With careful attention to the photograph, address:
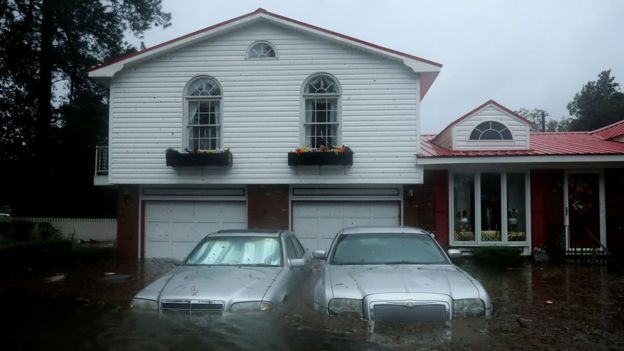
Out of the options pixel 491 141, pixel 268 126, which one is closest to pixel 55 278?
pixel 268 126

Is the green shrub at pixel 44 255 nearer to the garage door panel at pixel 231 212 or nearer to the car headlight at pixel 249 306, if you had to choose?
the garage door panel at pixel 231 212

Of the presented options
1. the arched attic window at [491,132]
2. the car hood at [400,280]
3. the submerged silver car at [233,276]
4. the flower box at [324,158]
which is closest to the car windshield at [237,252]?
the submerged silver car at [233,276]

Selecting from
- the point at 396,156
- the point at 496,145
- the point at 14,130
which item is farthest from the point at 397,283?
the point at 14,130

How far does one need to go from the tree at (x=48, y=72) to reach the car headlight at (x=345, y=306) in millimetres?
18115

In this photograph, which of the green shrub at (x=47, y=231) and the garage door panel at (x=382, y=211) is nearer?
the garage door panel at (x=382, y=211)

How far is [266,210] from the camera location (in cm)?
1459

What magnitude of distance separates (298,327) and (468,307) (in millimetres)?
1878

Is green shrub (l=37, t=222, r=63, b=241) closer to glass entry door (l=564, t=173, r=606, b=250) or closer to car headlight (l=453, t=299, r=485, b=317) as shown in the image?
glass entry door (l=564, t=173, r=606, b=250)

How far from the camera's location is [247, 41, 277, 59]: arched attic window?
1446 centimetres

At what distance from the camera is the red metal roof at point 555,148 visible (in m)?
13.6

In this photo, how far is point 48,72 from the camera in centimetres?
2411

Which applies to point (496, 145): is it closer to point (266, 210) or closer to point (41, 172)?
point (266, 210)

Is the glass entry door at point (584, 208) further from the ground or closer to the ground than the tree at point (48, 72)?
closer to the ground

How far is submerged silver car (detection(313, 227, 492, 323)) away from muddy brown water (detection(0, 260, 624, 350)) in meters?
0.15
